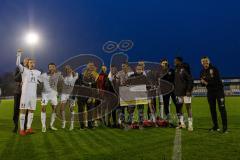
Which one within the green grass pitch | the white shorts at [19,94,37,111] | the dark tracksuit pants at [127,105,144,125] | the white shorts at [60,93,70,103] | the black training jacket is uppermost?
the black training jacket

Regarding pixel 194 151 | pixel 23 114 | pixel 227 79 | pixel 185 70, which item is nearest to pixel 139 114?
pixel 185 70

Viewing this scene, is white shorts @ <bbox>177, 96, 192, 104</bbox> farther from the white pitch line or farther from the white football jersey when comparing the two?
the white football jersey

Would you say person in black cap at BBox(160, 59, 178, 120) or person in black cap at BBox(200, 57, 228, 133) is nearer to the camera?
person in black cap at BBox(200, 57, 228, 133)

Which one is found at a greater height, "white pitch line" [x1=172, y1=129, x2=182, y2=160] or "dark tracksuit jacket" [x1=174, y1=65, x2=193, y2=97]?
"dark tracksuit jacket" [x1=174, y1=65, x2=193, y2=97]

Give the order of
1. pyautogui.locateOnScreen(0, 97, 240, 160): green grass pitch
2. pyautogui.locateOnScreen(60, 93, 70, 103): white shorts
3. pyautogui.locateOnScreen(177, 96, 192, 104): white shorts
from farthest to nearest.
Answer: pyautogui.locateOnScreen(60, 93, 70, 103): white shorts < pyautogui.locateOnScreen(177, 96, 192, 104): white shorts < pyautogui.locateOnScreen(0, 97, 240, 160): green grass pitch

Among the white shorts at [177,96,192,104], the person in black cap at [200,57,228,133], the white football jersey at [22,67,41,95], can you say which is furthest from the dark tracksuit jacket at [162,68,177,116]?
the white football jersey at [22,67,41,95]

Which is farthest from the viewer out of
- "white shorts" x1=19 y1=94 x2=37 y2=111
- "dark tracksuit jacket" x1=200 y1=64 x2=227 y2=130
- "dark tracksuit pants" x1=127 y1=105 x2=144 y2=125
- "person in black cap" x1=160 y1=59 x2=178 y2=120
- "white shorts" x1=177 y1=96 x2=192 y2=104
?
"person in black cap" x1=160 y1=59 x2=178 y2=120

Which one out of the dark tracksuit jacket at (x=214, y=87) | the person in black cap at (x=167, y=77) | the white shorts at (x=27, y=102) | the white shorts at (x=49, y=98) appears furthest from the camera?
the person in black cap at (x=167, y=77)

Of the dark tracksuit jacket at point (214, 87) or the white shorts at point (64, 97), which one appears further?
the white shorts at point (64, 97)

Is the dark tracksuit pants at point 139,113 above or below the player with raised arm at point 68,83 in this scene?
below

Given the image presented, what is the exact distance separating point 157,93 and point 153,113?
30.1 inches

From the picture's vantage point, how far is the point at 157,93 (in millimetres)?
12117

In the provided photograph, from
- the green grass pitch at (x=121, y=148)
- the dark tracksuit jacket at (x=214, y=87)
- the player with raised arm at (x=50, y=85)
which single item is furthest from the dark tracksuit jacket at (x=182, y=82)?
the player with raised arm at (x=50, y=85)

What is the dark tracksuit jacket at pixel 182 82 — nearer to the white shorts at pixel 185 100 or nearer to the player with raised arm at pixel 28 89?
the white shorts at pixel 185 100
